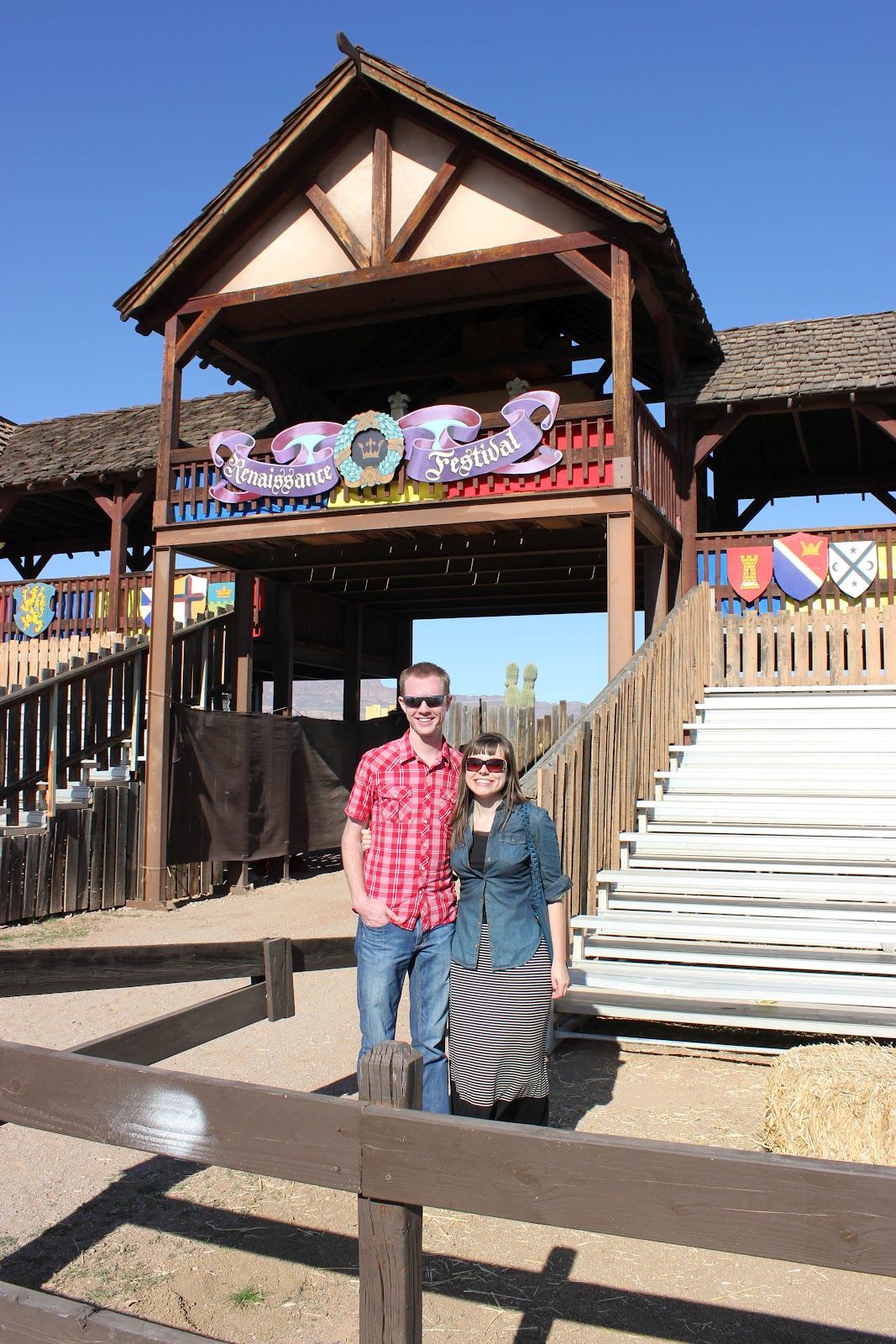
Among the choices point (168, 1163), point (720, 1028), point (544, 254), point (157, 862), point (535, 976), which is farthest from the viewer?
point (157, 862)

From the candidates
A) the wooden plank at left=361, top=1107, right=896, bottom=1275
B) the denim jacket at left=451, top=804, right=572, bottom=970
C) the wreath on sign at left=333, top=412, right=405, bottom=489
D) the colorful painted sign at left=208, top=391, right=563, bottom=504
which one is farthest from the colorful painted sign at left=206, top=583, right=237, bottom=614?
the wooden plank at left=361, top=1107, right=896, bottom=1275

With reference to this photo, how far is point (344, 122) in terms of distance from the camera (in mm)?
11922

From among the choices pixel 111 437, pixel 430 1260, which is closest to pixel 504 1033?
pixel 430 1260

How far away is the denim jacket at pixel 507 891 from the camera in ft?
12.7

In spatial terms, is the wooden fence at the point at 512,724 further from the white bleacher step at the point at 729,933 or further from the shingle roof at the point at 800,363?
the white bleacher step at the point at 729,933

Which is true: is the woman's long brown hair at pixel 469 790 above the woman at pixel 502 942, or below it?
above

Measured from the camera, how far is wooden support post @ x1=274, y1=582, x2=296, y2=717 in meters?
15.4

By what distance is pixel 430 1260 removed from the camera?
370 cm

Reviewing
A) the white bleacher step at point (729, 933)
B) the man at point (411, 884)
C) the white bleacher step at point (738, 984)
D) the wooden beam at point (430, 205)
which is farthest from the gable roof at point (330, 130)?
the man at point (411, 884)

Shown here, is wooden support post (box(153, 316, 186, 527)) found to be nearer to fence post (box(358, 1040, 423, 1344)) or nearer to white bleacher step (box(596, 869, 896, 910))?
white bleacher step (box(596, 869, 896, 910))

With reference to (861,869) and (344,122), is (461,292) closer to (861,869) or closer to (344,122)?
(344,122)

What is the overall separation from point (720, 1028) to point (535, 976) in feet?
10.2

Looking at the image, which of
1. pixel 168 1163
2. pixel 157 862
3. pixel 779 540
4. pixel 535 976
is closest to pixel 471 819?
pixel 535 976

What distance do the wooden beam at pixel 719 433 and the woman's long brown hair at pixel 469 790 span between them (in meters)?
10.1
